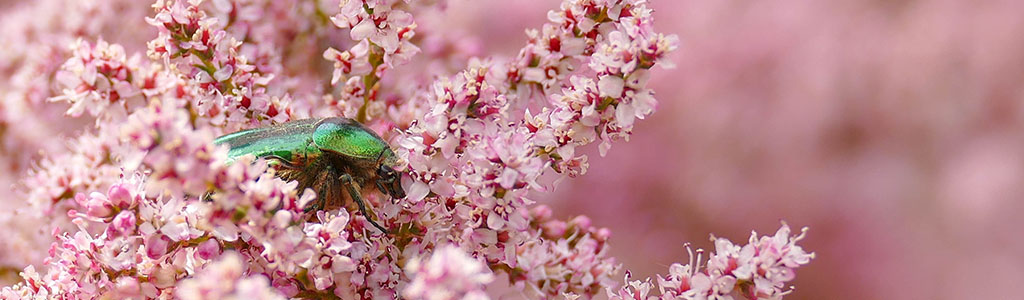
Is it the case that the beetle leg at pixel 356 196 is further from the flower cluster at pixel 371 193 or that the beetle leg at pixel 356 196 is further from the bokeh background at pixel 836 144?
the bokeh background at pixel 836 144

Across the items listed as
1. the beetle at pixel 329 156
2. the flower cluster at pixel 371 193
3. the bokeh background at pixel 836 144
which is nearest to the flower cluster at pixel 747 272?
the flower cluster at pixel 371 193

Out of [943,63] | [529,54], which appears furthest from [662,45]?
[943,63]

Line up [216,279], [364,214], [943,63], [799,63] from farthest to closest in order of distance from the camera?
[799,63]
[943,63]
[364,214]
[216,279]

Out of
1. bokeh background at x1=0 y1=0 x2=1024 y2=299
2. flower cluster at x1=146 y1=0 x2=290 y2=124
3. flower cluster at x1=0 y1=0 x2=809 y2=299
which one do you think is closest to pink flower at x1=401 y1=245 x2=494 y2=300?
flower cluster at x1=0 y1=0 x2=809 y2=299

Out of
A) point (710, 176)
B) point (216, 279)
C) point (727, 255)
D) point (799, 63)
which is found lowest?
point (216, 279)

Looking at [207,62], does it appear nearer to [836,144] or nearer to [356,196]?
[356,196]

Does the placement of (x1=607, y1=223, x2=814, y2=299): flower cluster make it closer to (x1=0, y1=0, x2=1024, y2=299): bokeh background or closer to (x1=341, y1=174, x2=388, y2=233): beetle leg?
(x1=341, y1=174, x2=388, y2=233): beetle leg

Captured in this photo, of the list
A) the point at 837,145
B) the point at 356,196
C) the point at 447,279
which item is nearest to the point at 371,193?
the point at 356,196

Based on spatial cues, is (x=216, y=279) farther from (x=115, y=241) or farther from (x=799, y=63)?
(x=799, y=63)
